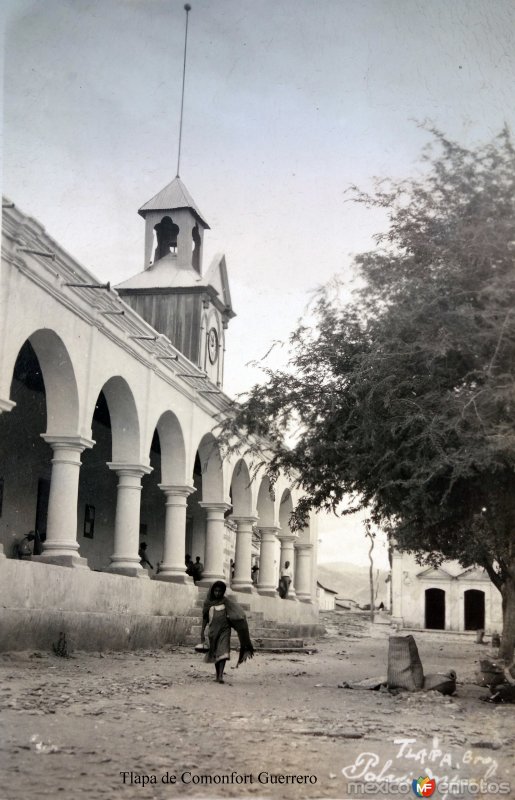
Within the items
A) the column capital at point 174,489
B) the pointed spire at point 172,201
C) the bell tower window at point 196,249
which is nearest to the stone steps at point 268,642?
the column capital at point 174,489

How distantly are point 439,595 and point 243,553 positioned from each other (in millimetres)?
25708

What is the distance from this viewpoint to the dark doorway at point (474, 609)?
46.2 meters

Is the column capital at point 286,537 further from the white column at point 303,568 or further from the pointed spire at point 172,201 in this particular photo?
the pointed spire at point 172,201

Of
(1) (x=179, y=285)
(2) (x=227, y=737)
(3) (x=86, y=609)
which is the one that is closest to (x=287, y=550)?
(1) (x=179, y=285)

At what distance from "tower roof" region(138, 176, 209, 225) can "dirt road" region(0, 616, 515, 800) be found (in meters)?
15.1

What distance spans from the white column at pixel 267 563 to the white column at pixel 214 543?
5151 millimetres

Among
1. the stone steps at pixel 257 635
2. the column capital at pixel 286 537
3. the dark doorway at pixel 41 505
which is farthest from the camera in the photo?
the column capital at pixel 286 537

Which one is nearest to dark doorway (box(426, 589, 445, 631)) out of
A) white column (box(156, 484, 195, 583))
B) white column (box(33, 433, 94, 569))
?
white column (box(156, 484, 195, 583))

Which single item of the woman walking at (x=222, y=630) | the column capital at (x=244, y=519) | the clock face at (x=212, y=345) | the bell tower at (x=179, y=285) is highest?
the bell tower at (x=179, y=285)

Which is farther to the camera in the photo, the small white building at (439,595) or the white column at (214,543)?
the small white building at (439,595)

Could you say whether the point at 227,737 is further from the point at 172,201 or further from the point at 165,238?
the point at 165,238

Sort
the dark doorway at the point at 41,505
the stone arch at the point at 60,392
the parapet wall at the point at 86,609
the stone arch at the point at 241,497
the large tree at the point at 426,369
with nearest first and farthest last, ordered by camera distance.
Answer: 1. the large tree at the point at 426,369
2. the parapet wall at the point at 86,609
3. the stone arch at the point at 60,392
4. the dark doorway at the point at 41,505
5. the stone arch at the point at 241,497

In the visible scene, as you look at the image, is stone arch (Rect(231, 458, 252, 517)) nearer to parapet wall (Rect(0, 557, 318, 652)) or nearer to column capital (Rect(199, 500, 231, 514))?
column capital (Rect(199, 500, 231, 514))

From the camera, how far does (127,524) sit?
53.2 ft
